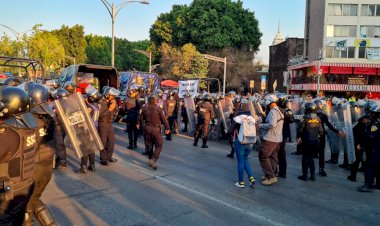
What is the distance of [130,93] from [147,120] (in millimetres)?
4603

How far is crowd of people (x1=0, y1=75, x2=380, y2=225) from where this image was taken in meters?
3.11

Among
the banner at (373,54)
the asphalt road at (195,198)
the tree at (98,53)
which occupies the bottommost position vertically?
the asphalt road at (195,198)

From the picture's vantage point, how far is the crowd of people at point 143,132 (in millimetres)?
3109

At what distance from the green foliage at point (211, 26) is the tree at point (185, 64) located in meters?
2.49

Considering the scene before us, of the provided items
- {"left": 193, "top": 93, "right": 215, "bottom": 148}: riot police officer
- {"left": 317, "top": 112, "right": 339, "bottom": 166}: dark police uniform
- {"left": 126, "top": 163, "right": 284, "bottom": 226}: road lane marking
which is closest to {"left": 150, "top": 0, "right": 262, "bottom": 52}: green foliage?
{"left": 193, "top": 93, "right": 215, "bottom": 148}: riot police officer

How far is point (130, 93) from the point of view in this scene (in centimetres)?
1291

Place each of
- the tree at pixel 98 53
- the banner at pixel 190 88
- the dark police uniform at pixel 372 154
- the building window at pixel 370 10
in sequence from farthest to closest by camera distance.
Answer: the tree at pixel 98 53
the building window at pixel 370 10
the banner at pixel 190 88
the dark police uniform at pixel 372 154

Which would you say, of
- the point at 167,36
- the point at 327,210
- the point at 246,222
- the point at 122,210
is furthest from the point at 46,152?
the point at 167,36

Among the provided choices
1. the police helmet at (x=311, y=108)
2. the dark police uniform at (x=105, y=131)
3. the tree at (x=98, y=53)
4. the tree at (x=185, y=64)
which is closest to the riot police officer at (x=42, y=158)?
the dark police uniform at (x=105, y=131)

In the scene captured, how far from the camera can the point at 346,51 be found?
151 feet

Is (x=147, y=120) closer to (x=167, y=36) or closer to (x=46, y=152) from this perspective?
(x=46, y=152)

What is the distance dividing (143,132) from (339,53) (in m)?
42.4

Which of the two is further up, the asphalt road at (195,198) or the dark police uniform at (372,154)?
the dark police uniform at (372,154)

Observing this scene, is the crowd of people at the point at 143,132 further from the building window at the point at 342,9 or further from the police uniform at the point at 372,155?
the building window at the point at 342,9
